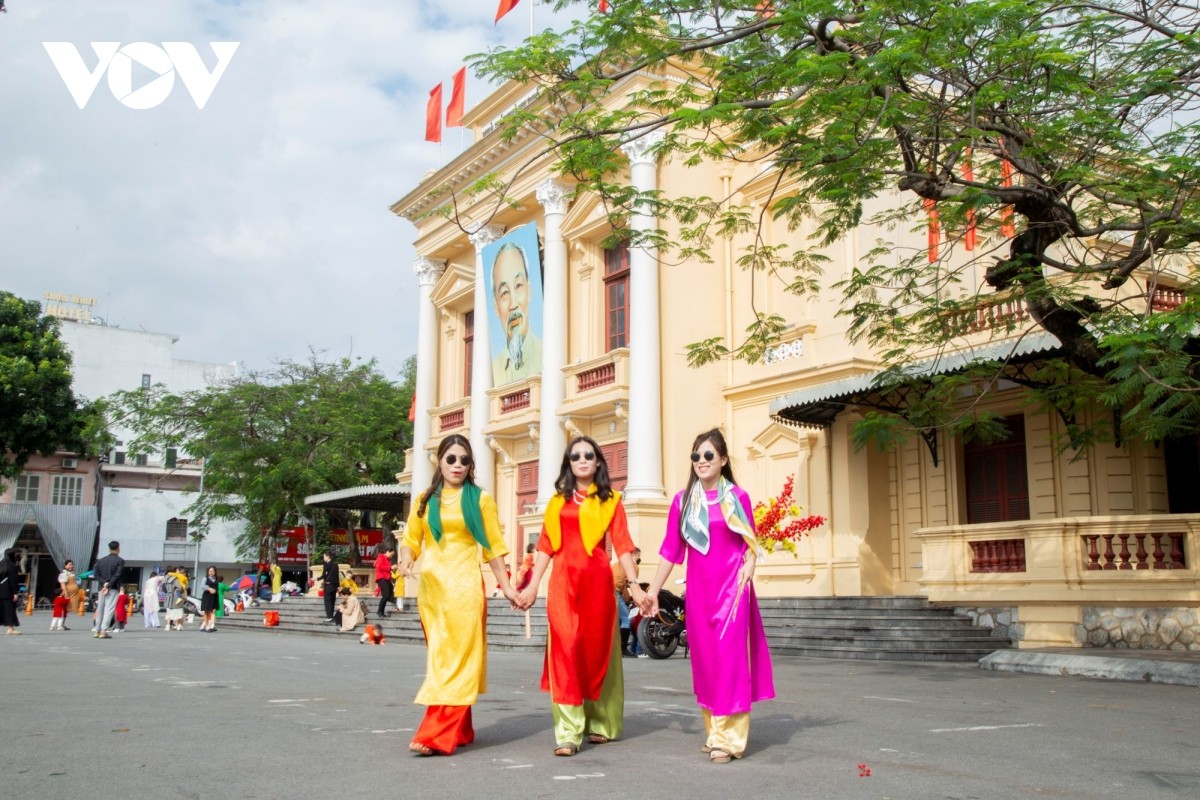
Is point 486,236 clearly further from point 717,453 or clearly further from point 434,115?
point 717,453

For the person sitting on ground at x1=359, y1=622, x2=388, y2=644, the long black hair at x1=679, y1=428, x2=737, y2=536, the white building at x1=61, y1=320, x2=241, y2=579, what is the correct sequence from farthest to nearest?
1. the white building at x1=61, y1=320, x2=241, y2=579
2. the person sitting on ground at x1=359, y1=622, x2=388, y2=644
3. the long black hair at x1=679, y1=428, x2=737, y2=536

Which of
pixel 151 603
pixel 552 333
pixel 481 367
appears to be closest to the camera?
pixel 552 333

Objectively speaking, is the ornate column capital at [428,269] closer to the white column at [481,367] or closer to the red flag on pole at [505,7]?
the white column at [481,367]

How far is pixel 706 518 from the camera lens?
6.04m

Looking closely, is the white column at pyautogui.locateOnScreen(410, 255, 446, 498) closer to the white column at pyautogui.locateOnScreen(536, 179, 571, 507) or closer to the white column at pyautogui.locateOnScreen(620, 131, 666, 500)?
the white column at pyautogui.locateOnScreen(536, 179, 571, 507)

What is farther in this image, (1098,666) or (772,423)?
(772,423)

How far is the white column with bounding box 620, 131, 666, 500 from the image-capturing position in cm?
2175

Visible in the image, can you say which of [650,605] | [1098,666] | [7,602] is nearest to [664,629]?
[1098,666]

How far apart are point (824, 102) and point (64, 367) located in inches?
1495

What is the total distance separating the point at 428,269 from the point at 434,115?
14.0ft

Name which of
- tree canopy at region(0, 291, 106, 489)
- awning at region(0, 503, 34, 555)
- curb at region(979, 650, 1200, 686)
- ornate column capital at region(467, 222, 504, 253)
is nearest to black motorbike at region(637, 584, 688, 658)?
curb at region(979, 650, 1200, 686)

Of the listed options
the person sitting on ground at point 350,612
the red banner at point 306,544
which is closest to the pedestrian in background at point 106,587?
the person sitting on ground at point 350,612

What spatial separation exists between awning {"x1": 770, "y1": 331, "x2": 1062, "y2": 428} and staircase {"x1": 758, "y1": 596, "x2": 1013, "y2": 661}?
122 inches

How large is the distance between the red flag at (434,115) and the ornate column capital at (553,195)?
4.62 metres
